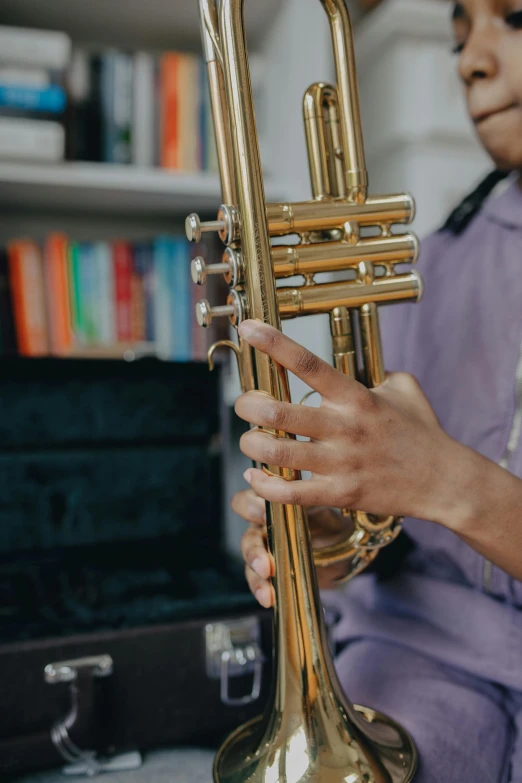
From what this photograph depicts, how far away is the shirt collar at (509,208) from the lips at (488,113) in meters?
0.11

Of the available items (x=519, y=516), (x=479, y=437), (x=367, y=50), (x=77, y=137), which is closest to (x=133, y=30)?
(x=77, y=137)

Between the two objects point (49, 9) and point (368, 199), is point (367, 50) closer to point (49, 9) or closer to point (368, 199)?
point (49, 9)

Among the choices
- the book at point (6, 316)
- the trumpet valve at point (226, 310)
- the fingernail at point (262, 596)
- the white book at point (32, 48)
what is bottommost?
the fingernail at point (262, 596)

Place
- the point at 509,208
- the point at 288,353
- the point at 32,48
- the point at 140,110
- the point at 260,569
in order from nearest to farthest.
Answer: the point at 288,353 < the point at 260,569 < the point at 509,208 < the point at 32,48 < the point at 140,110

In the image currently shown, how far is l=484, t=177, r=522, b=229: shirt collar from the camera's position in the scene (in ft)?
2.50

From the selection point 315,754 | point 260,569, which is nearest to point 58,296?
point 260,569

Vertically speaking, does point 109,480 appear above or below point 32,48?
below

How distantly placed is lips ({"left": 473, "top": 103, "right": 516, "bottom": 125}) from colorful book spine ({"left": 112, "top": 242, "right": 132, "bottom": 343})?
64 cm

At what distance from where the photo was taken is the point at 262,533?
1.91ft

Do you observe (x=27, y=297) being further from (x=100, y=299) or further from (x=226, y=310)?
(x=226, y=310)

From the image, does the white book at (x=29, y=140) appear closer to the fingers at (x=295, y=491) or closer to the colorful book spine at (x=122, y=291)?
the colorful book spine at (x=122, y=291)

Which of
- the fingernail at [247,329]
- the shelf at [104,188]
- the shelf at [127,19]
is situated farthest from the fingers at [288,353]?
the shelf at [127,19]

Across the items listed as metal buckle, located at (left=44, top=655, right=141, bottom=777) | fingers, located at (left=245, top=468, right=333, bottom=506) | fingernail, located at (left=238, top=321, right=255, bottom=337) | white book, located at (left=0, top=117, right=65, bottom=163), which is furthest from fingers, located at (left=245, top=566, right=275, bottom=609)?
white book, located at (left=0, top=117, right=65, bottom=163)

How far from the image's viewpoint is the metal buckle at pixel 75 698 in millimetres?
736
